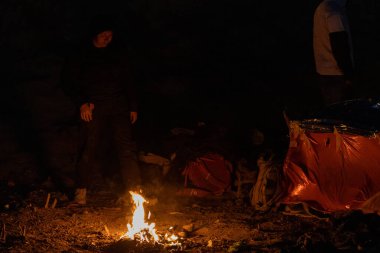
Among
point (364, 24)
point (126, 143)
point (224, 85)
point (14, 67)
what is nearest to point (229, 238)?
point (126, 143)

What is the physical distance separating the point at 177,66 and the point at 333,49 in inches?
215

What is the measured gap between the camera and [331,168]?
591cm

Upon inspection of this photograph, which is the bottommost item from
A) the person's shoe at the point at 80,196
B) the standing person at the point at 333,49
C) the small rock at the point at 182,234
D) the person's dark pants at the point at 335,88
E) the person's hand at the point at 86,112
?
the small rock at the point at 182,234

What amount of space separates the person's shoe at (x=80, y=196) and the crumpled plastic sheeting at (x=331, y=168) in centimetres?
245

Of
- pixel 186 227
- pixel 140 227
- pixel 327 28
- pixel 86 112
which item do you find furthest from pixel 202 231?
pixel 327 28

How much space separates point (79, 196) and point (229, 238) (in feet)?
7.07

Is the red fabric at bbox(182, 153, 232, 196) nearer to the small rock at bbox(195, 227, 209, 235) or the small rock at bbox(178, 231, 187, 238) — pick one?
the small rock at bbox(195, 227, 209, 235)

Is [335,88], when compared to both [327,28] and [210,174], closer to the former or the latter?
[327,28]

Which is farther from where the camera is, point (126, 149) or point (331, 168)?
point (126, 149)

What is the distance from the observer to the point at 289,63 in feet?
39.9

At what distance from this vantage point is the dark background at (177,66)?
364 inches

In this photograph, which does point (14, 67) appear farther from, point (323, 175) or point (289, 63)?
point (323, 175)

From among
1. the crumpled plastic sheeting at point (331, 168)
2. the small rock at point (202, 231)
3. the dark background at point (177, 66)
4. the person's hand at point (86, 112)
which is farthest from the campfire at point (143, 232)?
the dark background at point (177, 66)

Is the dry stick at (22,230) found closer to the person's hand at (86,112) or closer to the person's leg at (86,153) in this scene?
the person's leg at (86,153)
